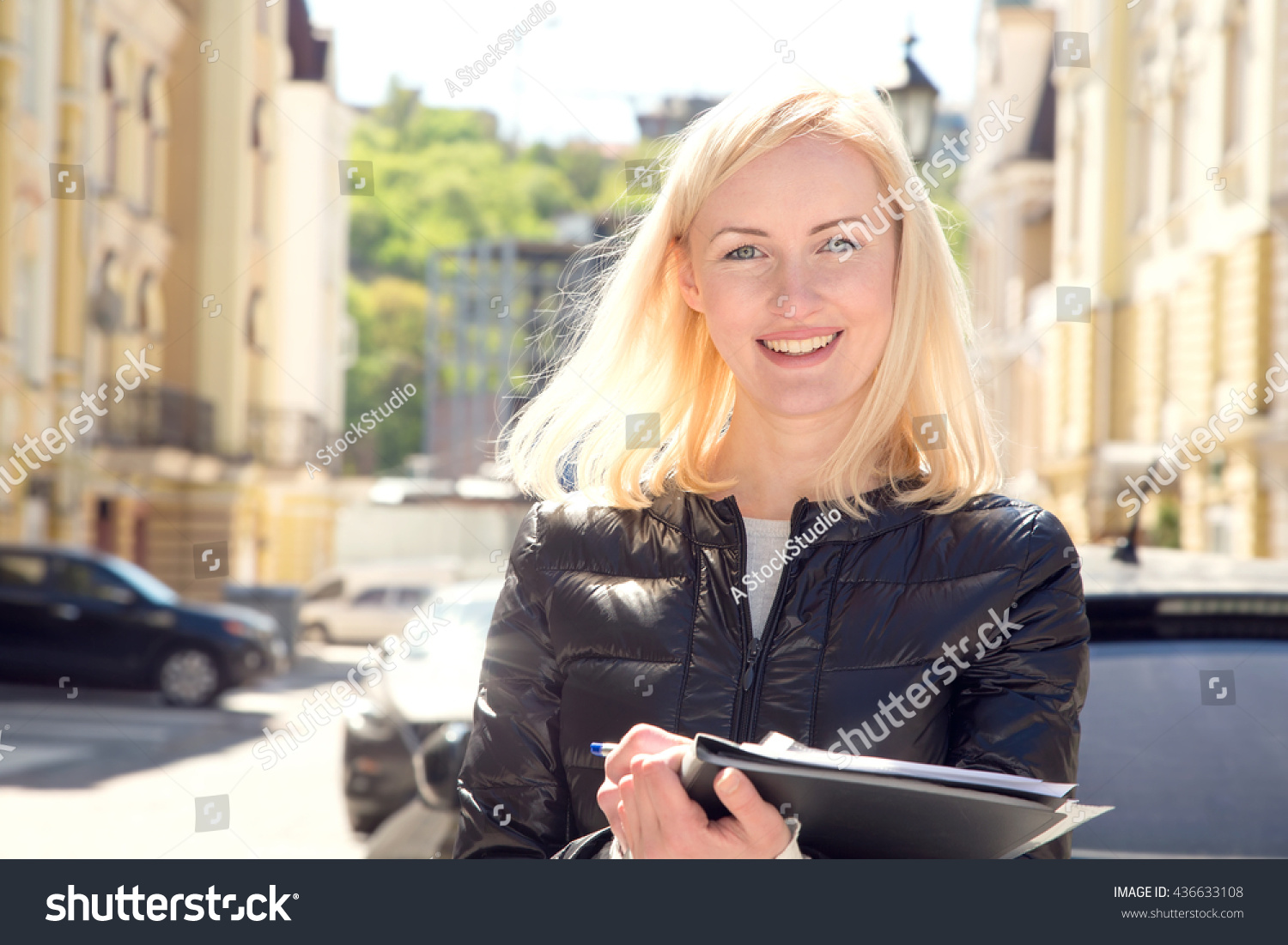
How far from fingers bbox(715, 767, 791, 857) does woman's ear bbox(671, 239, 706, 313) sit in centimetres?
75

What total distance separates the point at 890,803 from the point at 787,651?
12.3 inches

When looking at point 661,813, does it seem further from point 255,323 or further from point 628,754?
point 255,323

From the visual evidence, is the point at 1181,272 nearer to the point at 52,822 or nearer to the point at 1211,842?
the point at 52,822

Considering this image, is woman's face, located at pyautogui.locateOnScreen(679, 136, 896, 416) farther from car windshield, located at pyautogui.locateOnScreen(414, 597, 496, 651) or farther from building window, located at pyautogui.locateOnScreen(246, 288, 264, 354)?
building window, located at pyautogui.locateOnScreen(246, 288, 264, 354)

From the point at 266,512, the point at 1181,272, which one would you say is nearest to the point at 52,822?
the point at 1181,272

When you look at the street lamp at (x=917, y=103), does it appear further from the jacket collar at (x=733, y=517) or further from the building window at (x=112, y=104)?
the building window at (x=112, y=104)

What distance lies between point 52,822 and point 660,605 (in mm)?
7721

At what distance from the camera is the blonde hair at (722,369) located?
1729mm

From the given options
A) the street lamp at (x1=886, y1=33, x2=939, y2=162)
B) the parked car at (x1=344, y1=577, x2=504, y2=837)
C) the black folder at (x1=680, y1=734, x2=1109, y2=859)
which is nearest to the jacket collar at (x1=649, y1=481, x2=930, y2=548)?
the black folder at (x1=680, y1=734, x2=1109, y2=859)

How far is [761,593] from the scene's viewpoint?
170cm

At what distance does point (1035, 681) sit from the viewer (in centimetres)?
153

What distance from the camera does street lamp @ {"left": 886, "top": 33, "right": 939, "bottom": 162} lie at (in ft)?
22.3

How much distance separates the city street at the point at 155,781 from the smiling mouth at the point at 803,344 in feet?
18.7

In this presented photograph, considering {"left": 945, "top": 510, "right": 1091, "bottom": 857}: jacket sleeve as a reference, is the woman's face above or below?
above
